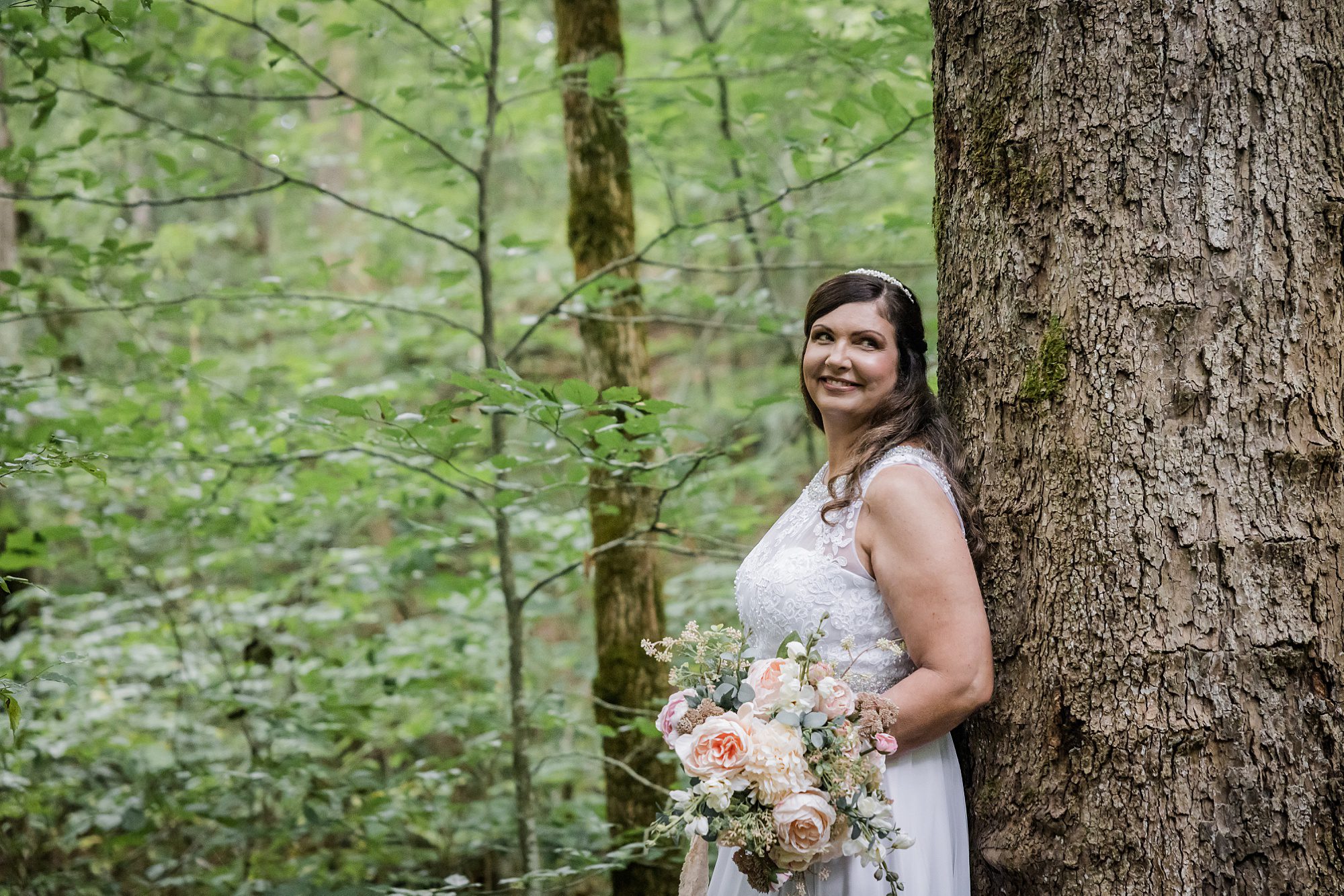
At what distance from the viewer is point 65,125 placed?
835 cm

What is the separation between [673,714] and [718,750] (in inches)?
8.4

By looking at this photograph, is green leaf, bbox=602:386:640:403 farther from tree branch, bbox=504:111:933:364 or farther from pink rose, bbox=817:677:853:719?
pink rose, bbox=817:677:853:719

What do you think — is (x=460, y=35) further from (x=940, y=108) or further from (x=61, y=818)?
(x=61, y=818)

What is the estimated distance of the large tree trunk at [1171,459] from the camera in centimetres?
156

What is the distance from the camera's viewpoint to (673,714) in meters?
→ 1.72

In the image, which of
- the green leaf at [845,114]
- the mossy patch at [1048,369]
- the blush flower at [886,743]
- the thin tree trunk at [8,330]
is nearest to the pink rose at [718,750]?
the blush flower at [886,743]

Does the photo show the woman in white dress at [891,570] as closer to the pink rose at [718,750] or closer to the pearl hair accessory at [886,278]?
the pearl hair accessory at [886,278]

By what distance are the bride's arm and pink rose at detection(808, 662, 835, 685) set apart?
21cm

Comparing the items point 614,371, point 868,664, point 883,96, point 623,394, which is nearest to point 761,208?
point 883,96

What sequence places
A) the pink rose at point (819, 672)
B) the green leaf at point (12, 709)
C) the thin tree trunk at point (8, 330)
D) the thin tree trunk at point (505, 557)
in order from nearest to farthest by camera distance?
the pink rose at point (819, 672), the green leaf at point (12, 709), the thin tree trunk at point (505, 557), the thin tree trunk at point (8, 330)

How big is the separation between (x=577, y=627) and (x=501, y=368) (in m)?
4.79

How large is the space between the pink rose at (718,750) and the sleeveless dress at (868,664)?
1.30 feet

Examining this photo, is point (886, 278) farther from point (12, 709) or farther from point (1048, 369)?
point (12, 709)

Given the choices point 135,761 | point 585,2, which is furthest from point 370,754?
point 585,2
